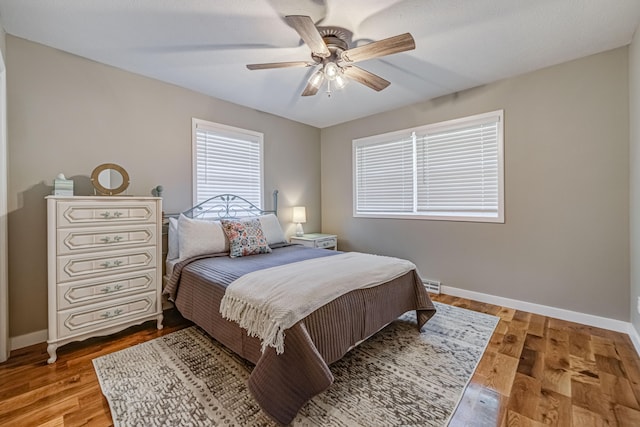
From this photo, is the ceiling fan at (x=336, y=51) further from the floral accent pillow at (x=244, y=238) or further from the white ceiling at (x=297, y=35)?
the floral accent pillow at (x=244, y=238)

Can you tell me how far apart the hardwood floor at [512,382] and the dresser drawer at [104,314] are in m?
0.20

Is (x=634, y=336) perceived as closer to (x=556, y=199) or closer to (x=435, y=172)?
(x=556, y=199)

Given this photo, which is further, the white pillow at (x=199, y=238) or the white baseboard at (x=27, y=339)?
the white pillow at (x=199, y=238)

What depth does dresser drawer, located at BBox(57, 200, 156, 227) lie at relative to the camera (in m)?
2.10

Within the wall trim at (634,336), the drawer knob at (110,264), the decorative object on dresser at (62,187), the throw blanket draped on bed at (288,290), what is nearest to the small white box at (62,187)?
the decorative object on dresser at (62,187)

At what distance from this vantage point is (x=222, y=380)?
6.02ft

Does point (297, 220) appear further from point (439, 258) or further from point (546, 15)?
point (546, 15)

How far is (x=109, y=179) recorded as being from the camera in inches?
100

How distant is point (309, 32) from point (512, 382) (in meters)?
2.63

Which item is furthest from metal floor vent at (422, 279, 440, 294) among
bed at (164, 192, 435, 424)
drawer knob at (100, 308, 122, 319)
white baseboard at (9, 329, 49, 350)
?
white baseboard at (9, 329, 49, 350)

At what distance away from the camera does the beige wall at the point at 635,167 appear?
7.23ft

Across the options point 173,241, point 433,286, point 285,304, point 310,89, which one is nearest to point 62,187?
point 173,241

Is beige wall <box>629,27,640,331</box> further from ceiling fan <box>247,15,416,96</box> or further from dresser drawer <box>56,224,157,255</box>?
dresser drawer <box>56,224,157,255</box>

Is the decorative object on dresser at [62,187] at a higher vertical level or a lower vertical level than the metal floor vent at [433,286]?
higher
